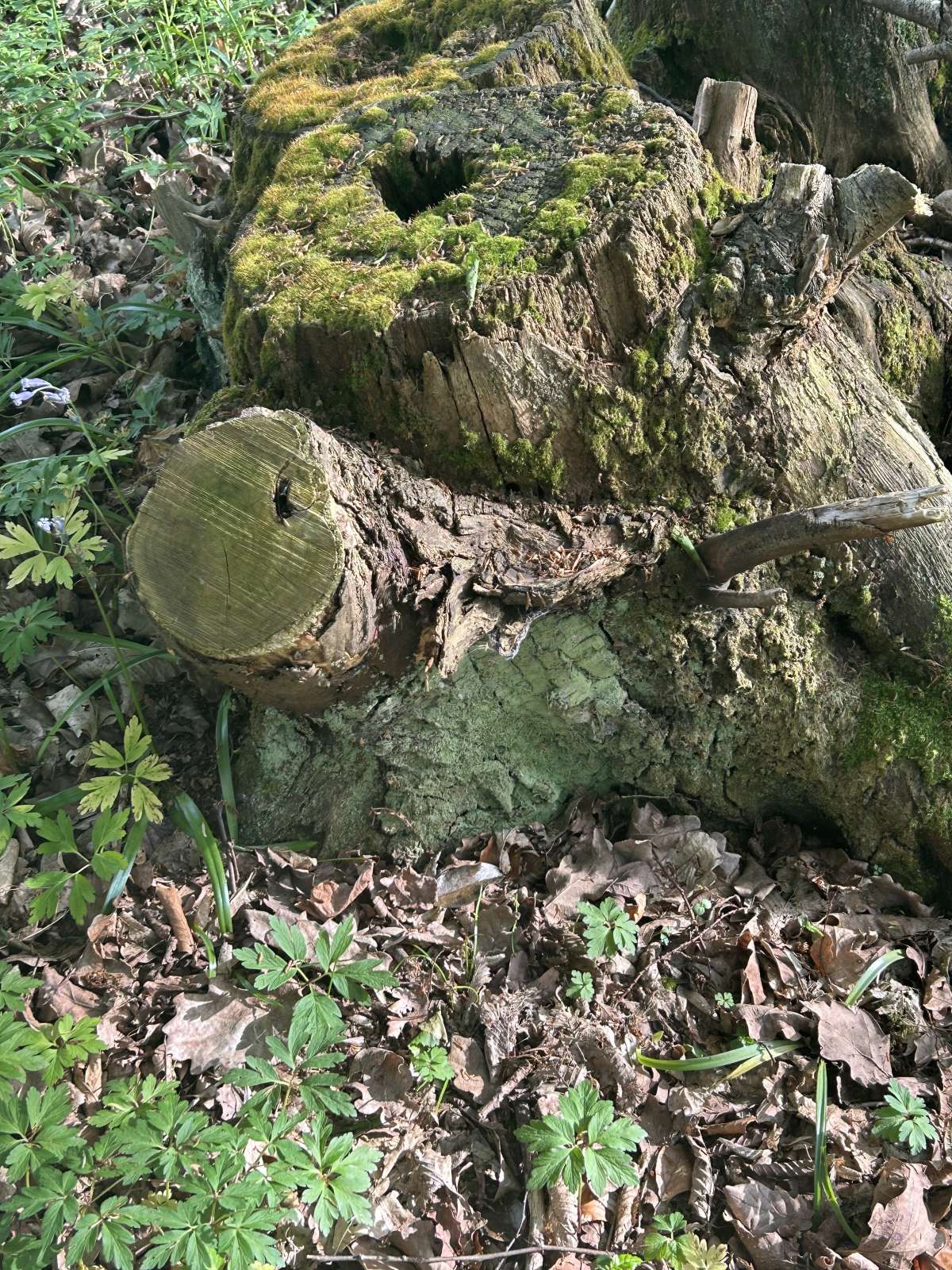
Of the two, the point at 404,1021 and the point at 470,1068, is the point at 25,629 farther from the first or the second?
the point at 470,1068

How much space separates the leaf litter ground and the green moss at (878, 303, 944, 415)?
1.72 meters

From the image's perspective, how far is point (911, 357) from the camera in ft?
10.8

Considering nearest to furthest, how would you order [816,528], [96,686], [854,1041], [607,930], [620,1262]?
1. [620,1262]
2. [816,528]
3. [854,1041]
4. [607,930]
5. [96,686]

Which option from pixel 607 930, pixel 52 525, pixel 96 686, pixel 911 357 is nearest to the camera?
pixel 607 930

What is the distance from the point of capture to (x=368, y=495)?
2.32 meters

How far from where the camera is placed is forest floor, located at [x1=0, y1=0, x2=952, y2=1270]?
7.00 ft

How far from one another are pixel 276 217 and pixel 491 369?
0.99 meters

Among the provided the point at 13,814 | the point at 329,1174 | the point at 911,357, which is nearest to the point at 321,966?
the point at 329,1174

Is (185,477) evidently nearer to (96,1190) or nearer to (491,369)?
(491,369)

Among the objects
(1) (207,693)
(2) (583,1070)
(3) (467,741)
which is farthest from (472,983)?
(1) (207,693)

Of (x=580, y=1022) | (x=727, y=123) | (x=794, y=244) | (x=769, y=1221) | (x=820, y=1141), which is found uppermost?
(x=727, y=123)

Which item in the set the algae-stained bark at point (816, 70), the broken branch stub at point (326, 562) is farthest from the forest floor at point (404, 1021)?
the algae-stained bark at point (816, 70)

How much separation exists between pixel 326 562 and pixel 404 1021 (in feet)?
4.32

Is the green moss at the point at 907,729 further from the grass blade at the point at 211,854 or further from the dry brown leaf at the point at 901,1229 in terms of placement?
the grass blade at the point at 211,854
